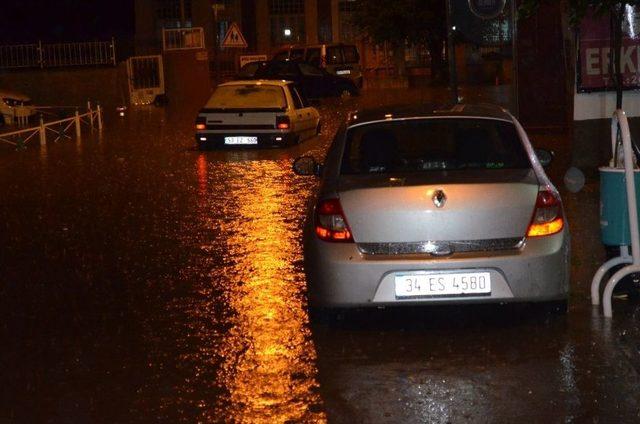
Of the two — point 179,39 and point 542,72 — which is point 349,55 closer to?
point 179,39

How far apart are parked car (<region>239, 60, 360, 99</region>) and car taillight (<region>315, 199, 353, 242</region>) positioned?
100 ft

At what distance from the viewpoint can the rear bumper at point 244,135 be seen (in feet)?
72.1

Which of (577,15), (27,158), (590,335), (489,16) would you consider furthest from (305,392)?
(27,158)

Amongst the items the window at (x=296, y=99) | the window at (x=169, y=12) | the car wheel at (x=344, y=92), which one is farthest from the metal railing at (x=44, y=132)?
the window at (x=169, y=12)

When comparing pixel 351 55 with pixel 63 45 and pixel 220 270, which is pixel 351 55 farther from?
pixel 220 270

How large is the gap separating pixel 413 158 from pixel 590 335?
5.76ft

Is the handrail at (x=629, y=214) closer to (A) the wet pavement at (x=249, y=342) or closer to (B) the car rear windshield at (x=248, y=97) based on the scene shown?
(A) the wet pavement at (x=249, y=342)

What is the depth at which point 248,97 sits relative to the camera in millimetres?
22781

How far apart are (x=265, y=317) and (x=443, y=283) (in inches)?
65.1

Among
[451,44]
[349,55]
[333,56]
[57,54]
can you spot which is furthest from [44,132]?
[349,55]

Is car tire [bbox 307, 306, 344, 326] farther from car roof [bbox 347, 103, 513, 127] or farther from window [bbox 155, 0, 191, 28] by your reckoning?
window [bbox 155, 0, 191, 28]

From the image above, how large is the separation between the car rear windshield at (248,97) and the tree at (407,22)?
27384 mm

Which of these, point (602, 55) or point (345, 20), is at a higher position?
point (345, 20)

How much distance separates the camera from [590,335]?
743 centimetres
